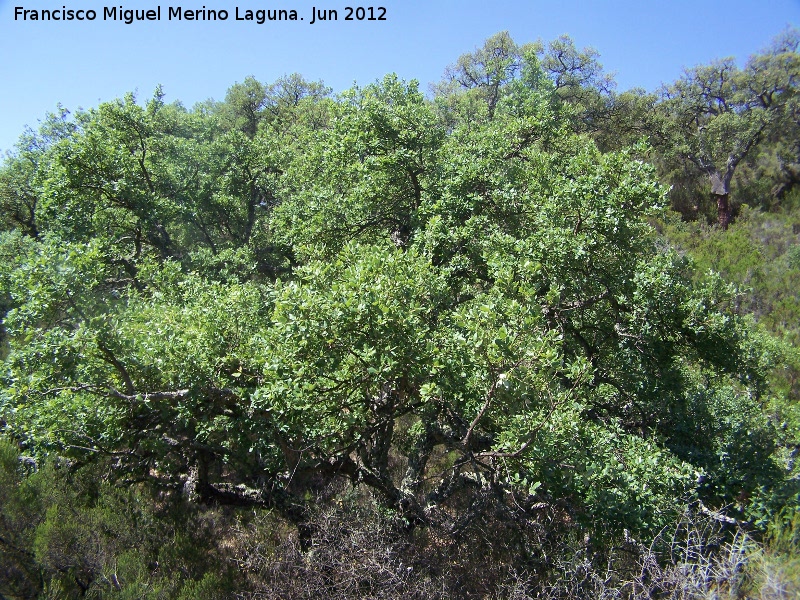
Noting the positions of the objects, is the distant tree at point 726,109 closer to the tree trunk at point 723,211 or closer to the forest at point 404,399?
the tree trunk at point 723,211

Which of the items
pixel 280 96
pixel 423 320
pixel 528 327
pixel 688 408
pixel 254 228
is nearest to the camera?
pixel 528 327

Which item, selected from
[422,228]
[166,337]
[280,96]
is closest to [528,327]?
[422,228]

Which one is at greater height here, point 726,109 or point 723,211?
point 726,109

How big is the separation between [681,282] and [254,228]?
8.85 metres

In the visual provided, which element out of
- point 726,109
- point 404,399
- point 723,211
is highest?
point 726,109

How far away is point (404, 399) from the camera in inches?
238

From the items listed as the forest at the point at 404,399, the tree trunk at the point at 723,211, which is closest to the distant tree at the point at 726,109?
the tree trunk at the point at 723,211

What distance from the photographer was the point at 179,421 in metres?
6.13

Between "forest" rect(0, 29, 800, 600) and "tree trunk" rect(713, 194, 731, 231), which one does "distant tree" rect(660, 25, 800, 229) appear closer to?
"tree trunk" rect(713, 194, 731, 231)

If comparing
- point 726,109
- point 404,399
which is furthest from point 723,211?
point 404,399

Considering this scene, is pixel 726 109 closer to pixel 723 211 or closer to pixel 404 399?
pixel 723 211

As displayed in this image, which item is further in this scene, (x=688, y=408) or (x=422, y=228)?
(x=422, y=228)

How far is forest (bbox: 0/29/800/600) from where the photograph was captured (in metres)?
4.85

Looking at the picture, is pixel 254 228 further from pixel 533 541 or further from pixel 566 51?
pixel 566 51
